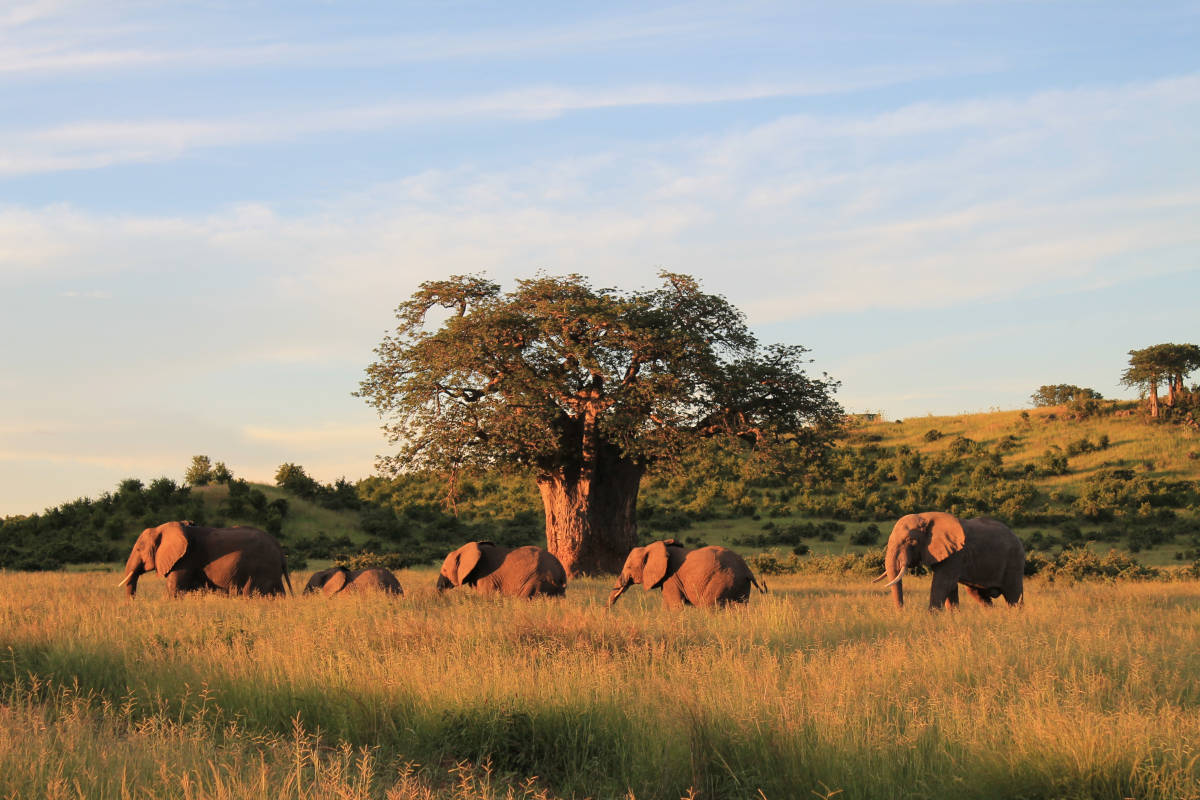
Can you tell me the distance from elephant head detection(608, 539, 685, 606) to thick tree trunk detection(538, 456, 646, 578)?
10998mm

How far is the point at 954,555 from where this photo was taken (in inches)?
678

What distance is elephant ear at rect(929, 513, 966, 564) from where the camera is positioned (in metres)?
17.1

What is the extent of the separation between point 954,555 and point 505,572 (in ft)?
26.1

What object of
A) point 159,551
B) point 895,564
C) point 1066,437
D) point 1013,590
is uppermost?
point 1066,437

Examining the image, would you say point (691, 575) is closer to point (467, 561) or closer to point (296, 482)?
point (467, 561)

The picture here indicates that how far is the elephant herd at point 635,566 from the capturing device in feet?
56.0

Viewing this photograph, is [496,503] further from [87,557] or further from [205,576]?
[205,576]

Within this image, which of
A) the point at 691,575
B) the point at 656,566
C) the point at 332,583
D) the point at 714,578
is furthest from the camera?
the point at 332,583

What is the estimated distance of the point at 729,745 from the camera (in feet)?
25.0

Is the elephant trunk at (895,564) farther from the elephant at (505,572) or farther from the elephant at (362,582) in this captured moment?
the elephant at (362,582)

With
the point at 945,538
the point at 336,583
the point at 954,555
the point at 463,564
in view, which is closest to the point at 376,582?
the point at 336,583

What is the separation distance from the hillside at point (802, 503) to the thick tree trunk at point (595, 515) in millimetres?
1646

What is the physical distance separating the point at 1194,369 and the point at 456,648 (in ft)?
212

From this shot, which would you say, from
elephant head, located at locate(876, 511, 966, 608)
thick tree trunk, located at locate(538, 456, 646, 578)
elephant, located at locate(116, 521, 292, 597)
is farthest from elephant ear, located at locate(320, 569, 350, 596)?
elephant head, located at locate(876, 511, 966, 608)
